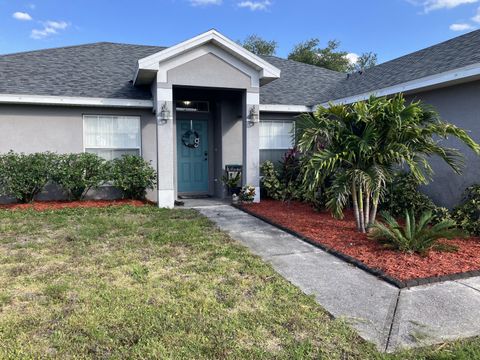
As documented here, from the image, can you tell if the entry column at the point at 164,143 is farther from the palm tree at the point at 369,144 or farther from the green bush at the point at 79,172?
the palm tree at the point at 369,144

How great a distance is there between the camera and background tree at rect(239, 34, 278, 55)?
35822 millimetres

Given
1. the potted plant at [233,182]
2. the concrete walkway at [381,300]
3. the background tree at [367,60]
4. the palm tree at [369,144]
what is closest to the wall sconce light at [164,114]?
the potted plant at [233,182]

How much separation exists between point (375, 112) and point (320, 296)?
3.18m

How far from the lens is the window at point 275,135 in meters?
10.3

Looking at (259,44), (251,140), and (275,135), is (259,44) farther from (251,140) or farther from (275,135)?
(251,140)

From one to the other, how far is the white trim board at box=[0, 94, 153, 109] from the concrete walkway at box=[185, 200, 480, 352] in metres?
5.55

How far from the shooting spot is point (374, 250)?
15.9 feet

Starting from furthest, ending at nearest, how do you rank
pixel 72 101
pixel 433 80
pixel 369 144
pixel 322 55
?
1. pixel 322 55
2. pixel 72 101
3. pixel 433 80
4. pixel 369 144

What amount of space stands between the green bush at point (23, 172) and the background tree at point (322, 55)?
94.2 feet

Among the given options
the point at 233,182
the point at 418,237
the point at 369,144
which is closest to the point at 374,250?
the point at 418,237

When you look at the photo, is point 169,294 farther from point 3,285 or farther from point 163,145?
point 163,145

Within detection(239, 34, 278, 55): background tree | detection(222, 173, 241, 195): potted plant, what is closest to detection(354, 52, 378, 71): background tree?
detection(239, 34, 278, 55): background tree

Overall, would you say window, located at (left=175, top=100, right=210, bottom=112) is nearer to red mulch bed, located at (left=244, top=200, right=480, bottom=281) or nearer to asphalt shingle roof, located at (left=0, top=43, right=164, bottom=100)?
asphalt shingle roof, located at (left=0, top=43, right=164, bottom=100)

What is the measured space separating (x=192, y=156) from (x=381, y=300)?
25.6ft
